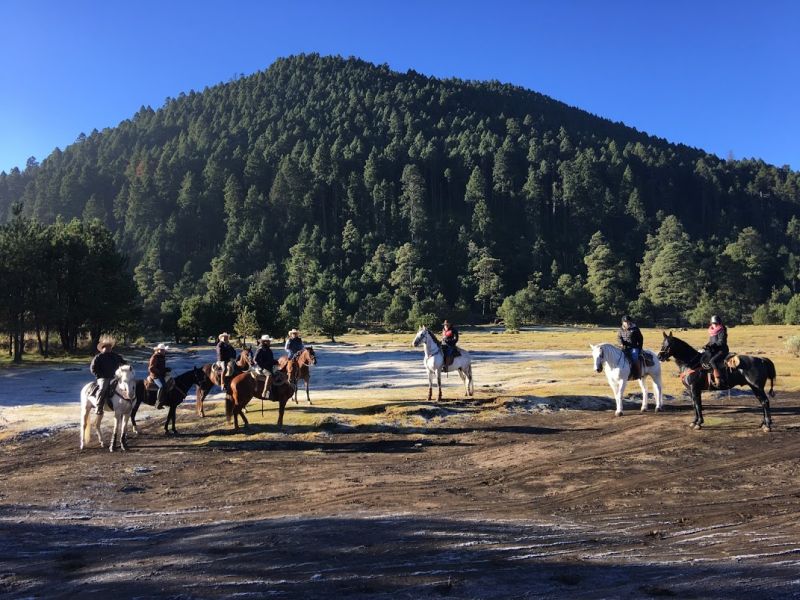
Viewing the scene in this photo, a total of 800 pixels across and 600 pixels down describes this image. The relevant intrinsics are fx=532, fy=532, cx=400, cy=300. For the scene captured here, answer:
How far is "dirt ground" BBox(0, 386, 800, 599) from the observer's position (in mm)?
5969

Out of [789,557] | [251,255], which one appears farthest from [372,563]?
[251,255]

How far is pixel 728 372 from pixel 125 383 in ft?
53.1

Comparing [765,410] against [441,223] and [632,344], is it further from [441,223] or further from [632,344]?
[441,223]

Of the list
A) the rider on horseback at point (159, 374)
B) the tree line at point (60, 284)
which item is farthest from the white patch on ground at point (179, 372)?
the tree line at point (60, 284)

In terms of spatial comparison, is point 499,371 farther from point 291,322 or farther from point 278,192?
point 278,192

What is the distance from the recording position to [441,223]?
468 feet

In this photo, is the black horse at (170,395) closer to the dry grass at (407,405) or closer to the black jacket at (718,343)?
the dry grass at (407,405)

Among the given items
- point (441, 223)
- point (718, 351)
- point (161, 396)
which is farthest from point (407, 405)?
point (441, 223)

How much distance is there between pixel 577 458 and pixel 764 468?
360 cm

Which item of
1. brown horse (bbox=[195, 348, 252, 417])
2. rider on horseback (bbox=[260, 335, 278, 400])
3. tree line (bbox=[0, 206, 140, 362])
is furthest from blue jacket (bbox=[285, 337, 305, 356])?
tree line (bbox=[0, 206, 140, 362])

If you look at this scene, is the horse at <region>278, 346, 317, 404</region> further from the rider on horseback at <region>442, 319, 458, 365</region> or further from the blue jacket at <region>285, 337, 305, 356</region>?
the rider on horseback at <region>442, 319, 458, 365</region>

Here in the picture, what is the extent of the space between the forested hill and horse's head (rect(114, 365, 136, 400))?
71.6 m

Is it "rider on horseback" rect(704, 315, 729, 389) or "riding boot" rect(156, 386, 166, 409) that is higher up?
"rider on horseback" rect(704, 315, 729, 389)

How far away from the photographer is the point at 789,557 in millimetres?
6422
